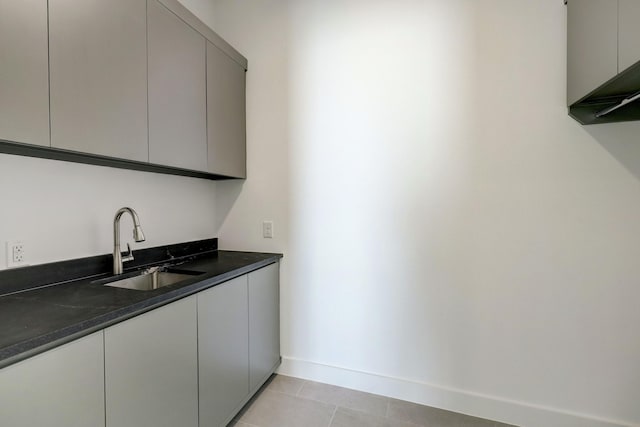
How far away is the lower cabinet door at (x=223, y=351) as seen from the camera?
138cm

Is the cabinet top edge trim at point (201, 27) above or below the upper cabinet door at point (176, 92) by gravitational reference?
above

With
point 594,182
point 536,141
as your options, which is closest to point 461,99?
point 536,141

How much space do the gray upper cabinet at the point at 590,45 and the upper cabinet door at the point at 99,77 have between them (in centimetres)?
206

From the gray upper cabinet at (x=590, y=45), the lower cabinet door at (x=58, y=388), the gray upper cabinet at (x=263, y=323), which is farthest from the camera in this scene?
the gray upper cabinet at (x=263, y=323)

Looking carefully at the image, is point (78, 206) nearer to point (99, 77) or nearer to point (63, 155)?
point (63, 155)

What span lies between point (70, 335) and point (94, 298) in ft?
0.97

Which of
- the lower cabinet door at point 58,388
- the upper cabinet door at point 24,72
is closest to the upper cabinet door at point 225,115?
the upper cabinet door at point 24,72

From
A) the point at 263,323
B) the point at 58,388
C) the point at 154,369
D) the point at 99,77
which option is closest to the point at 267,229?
the point at 263,323

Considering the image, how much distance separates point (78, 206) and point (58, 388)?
36.3 inches

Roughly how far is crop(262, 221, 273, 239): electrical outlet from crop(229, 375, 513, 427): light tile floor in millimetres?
1061

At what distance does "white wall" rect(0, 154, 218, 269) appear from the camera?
1.19m

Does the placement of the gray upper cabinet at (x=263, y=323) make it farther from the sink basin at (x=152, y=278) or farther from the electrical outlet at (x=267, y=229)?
the sink basin at (x=152, y=278)

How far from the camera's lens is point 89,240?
4.80ft

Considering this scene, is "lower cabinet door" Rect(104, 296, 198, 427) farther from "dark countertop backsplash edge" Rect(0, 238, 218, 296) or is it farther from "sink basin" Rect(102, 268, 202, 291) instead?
"dark countertop backsplash edge" Rect(0, 238, 218, 296)
